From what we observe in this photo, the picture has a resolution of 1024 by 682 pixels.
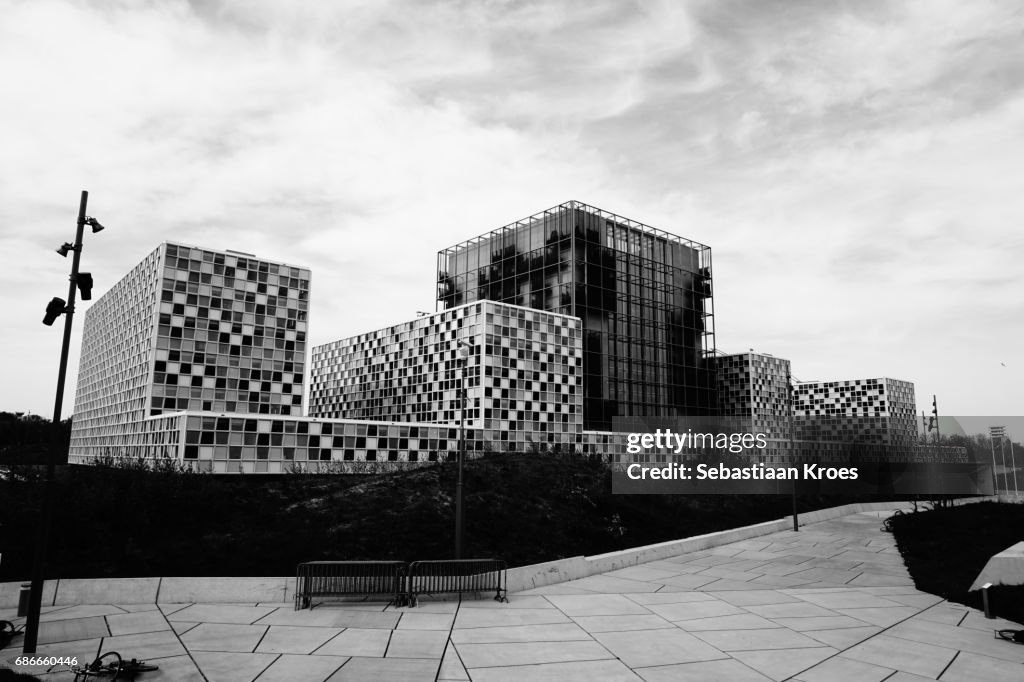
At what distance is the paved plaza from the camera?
12.7 meters

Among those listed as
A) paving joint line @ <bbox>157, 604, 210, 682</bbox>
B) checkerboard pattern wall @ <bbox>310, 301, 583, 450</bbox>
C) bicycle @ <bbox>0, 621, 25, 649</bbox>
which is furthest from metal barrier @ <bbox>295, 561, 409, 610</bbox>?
checkerboard pattern wall @ <bbox>310, 301, 583, 450</bbox>

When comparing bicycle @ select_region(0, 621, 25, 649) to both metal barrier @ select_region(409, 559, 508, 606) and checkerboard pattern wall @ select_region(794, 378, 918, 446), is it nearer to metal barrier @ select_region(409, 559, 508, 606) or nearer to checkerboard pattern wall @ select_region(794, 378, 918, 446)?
metal barrier @ select_region(409, 559, 508, 606)

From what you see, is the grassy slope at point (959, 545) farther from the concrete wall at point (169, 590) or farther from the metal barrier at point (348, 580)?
the metal barrier at point (348, 580)

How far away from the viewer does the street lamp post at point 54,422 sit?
42.7ft

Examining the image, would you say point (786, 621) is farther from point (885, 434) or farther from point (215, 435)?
point (885, 434)

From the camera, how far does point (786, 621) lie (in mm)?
17312

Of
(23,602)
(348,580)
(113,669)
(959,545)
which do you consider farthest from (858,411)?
(113,669)

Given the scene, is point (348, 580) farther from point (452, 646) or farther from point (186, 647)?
point (452, 646)

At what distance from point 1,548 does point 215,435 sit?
712 inches

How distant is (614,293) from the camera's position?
261 feet

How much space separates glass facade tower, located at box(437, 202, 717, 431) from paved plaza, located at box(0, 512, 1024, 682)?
54.8 meters

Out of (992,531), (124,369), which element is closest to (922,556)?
(992,531)

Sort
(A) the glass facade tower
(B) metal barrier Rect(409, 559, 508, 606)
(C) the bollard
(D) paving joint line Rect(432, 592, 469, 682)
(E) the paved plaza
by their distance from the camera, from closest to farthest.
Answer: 1. (D) paving joint line Rect(432, 592, 469, 682)
2. (E) the paved plaza
3. (C) the bollard
4. (B) metal barrier Rect(409, 559, 508, 606)
5. (A) the glass facade tower

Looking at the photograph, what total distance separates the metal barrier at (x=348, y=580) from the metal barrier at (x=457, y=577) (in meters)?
0.44
